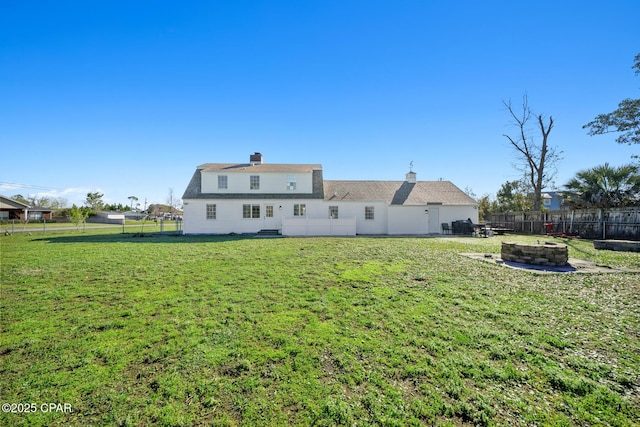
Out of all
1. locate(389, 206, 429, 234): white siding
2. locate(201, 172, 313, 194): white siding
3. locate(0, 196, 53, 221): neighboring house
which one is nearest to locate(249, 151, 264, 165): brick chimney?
locate(201, 172, 313, 194): white siding

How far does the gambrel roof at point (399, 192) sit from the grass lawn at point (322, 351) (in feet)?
52.2

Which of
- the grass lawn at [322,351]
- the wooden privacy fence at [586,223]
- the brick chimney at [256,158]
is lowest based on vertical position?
the grass lawn at [322,351]

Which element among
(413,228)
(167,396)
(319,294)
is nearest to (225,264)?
(319,294)

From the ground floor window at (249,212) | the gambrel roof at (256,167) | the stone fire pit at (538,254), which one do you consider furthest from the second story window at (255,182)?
the stone fire pit at (538,254)

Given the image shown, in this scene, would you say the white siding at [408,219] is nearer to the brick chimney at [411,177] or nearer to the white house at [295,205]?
the white house at [295,205]

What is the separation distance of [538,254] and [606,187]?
541 inches

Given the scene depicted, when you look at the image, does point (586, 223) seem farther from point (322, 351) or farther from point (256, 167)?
point (256, 167)

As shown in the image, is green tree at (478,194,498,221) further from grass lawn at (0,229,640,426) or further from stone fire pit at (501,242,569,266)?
grass lawn at (0,229,640,426)

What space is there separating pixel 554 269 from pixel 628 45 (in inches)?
713

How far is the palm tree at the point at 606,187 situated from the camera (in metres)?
16.0

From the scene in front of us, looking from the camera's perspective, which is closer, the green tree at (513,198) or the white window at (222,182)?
the white window at (222,182)

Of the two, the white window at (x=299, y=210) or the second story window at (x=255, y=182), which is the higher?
the second story window at (x=255, y=182)

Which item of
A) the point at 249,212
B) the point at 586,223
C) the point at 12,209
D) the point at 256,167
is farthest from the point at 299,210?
the point at 12,209

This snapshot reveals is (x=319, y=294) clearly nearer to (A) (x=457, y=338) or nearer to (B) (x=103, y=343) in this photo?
(A) (x=457, y=338)
